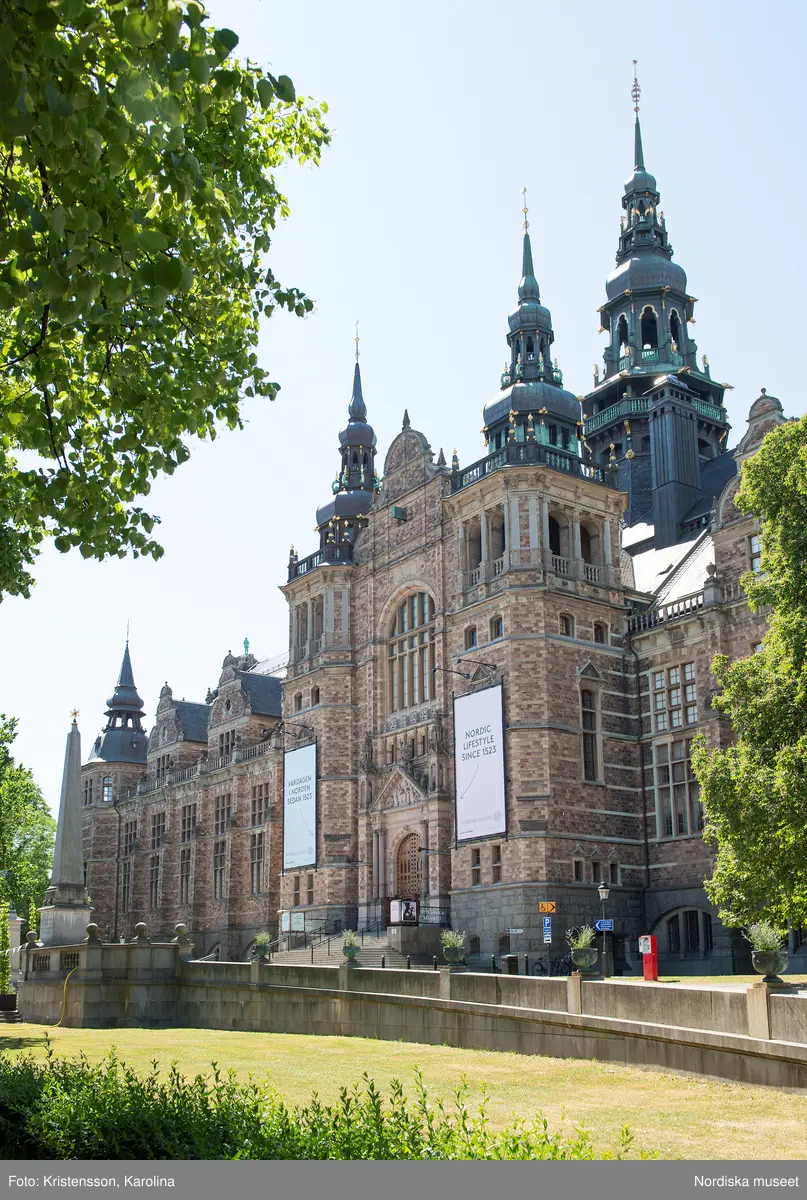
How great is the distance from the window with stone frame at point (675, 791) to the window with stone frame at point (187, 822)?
32.7m

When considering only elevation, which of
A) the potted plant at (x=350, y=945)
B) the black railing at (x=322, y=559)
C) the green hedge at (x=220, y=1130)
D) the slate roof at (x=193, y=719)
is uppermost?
the black railing at (x=322, y=559)

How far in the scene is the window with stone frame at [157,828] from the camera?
71.4m

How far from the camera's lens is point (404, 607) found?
1921 inches

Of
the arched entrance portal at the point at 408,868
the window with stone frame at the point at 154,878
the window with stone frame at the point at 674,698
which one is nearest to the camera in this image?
the window with stone frame at the point at 674,698

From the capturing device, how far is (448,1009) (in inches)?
995

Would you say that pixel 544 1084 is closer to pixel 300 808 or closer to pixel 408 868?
pixel 408 868

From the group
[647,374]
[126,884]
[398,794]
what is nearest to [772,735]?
[398,794]

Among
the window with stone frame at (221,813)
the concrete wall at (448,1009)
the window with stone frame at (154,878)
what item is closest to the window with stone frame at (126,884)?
the window with stone frame at (154,878)

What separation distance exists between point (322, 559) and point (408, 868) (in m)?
14.3

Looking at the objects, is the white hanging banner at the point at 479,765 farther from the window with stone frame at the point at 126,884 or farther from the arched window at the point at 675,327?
the window with stone frame at the point at 126,884

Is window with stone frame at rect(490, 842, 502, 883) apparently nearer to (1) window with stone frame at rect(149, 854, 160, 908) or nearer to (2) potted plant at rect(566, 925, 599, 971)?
(2) potted plant at rect(566, 925, 599, 971)

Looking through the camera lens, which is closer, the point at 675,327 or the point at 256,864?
the point at 256,864

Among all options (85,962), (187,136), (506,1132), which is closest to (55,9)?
(187,136)
